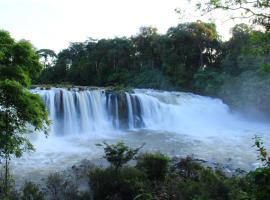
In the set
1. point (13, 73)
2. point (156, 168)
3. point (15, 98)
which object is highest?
point (13, 73)

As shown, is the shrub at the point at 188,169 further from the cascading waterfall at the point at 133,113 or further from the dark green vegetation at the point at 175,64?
the dark green vegetation at the point at 175,64

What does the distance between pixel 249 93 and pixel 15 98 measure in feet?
57.3

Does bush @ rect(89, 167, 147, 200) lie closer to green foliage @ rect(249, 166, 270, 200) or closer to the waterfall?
green foliage @ rect(249, 166, 270, 200)

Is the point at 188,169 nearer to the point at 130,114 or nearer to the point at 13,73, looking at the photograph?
the point at 13,73

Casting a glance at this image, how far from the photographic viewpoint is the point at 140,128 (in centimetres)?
1712

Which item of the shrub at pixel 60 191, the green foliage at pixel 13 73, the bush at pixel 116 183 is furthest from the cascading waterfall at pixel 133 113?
the green foliage at pixel 13 73

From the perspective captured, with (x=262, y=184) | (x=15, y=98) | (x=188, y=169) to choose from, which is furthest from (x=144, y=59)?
(x=262, y=184)

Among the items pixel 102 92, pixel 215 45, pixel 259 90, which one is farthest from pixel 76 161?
pixel 215 45

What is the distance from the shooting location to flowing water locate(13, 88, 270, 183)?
10925 mm

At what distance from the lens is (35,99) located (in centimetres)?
512

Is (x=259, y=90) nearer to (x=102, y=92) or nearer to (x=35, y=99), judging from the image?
(x=102, y=92)

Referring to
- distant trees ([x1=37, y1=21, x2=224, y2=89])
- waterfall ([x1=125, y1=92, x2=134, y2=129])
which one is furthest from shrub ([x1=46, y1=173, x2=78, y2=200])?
distant trees ([x1=37, y1=21, x2=224, y2=89])

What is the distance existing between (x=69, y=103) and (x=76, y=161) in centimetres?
635

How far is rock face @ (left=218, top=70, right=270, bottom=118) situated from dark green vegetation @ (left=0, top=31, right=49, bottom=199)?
640 inches
